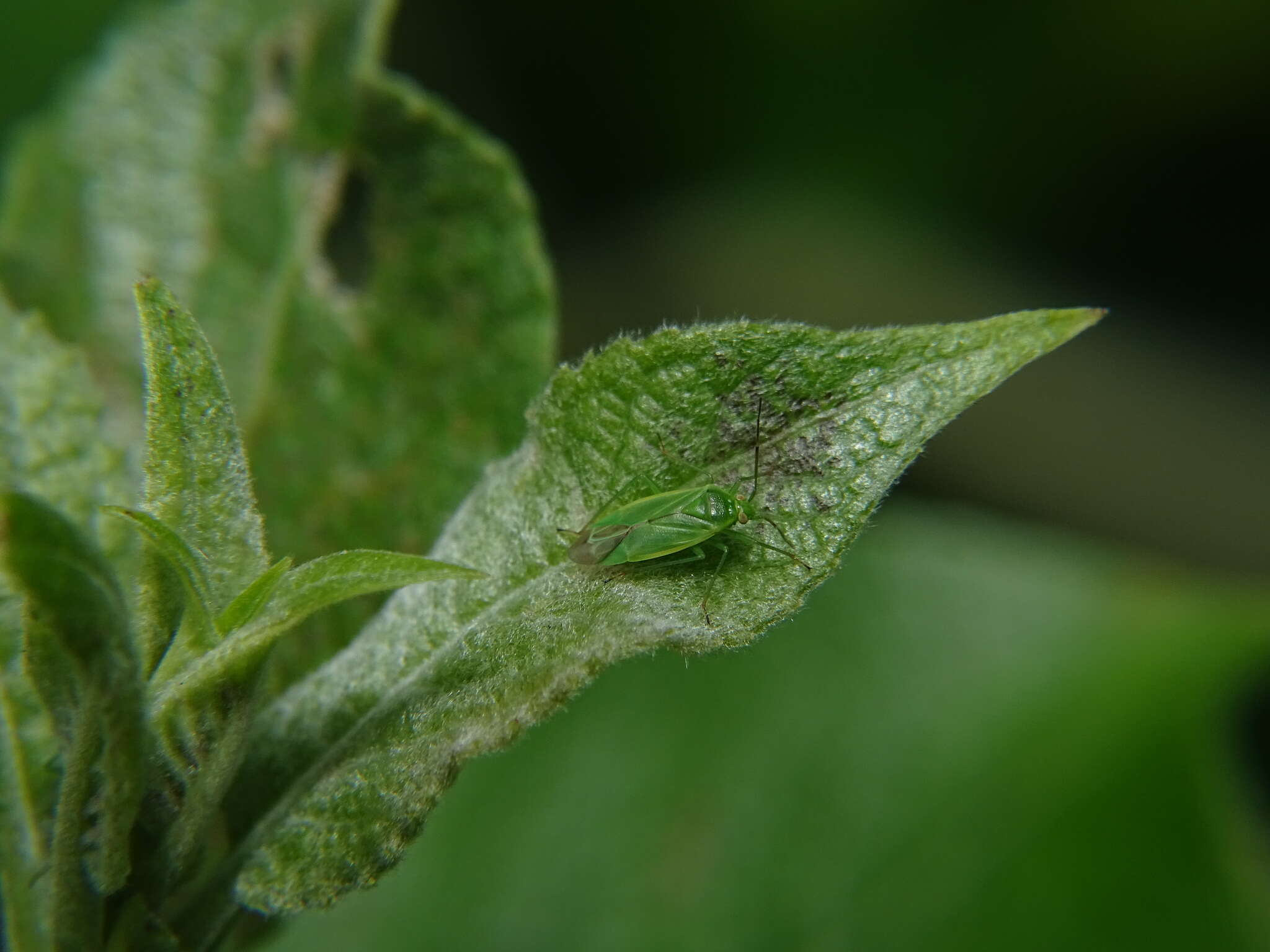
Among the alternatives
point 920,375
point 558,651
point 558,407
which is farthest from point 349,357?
point 920,375

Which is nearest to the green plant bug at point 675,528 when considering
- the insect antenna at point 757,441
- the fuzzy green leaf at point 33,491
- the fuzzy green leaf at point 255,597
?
the insect antenna at point 757,441

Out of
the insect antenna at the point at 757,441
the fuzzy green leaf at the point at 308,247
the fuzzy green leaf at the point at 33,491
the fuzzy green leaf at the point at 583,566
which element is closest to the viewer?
the fuzzy green leaf at the point at 583,566

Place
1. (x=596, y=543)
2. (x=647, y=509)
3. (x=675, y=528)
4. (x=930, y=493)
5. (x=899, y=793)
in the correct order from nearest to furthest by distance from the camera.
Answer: (x=596, y=543) < (x=647, y=509) < (x=675, y=528) < (x=899, y=793) < (x=930, y=493)

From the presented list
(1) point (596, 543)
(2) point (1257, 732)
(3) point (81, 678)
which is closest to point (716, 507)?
(1) point (596, 543)

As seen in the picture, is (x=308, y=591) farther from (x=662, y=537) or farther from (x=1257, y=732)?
(x=1257, y=732)

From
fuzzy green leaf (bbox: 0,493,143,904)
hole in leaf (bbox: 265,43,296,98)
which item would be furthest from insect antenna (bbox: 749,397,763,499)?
hole in leaf (bbox: 265,43,296,98)

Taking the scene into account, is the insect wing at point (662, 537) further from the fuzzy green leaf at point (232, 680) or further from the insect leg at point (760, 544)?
the fuzzy green leaf at point (232, 680)

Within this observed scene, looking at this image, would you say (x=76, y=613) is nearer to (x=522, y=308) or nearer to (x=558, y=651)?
(x=558, y=651)
